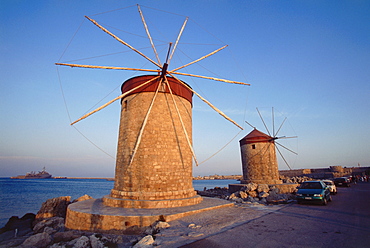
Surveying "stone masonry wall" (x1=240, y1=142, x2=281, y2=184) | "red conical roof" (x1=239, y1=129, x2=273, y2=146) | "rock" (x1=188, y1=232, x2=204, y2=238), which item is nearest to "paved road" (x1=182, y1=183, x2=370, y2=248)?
"rock" (x1=188, y1=232, x2=204, y2=238)

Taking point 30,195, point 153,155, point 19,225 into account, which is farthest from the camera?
point 30,195

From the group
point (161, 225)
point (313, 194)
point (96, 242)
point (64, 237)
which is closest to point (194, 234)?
point (161, 225)

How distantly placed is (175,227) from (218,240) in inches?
76.0

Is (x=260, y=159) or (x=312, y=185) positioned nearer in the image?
(x=312, y=185)

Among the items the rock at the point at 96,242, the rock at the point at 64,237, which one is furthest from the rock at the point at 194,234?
the rock at the point at 64,237

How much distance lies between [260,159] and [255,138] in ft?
7.98

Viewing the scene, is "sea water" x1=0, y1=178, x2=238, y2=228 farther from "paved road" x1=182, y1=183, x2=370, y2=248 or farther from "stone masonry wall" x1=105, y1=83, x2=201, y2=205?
"paved road" x1=182, y1=183, x2=370, y2=248

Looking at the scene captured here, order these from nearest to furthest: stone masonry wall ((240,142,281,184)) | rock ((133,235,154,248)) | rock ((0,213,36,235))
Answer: rock ((133,235,154,248)) < rock ((0,213,36,235)) < stone masonry wall ((240,142,281,184))

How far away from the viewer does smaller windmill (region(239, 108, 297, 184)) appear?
19.8 metres

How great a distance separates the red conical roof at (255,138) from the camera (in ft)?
68.7

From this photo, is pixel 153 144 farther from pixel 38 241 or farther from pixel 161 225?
pixel 38 241

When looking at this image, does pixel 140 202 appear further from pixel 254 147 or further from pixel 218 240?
pixel 254 147

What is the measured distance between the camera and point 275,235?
478 centimetres

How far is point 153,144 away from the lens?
9703 mm
